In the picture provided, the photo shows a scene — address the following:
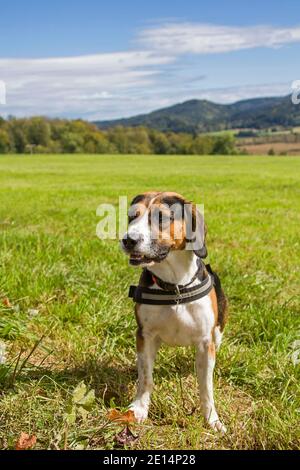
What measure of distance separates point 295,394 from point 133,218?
6.05 feet

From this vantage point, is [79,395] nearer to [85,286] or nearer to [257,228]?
[85,286]

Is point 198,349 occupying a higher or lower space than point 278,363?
higher

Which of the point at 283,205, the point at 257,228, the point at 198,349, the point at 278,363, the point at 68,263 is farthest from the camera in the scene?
the point at 283,205

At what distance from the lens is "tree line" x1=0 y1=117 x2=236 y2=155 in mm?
86938

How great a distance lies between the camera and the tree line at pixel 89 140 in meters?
86.9

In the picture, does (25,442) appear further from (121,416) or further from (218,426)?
(218,426)

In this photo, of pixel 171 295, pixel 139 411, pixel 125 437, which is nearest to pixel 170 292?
pixel 171 295

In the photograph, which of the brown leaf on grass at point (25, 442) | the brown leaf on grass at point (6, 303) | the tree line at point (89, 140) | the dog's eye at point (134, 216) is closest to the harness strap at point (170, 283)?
the dog's eye at point (134, 216)

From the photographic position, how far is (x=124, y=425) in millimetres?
3609

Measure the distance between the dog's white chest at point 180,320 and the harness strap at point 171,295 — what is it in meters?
0.03

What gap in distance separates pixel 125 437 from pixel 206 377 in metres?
0.76

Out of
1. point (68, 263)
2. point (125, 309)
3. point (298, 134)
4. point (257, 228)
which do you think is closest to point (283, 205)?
point (257, 228)

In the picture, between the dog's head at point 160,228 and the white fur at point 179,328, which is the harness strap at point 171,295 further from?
the dog's head at point 160,228
